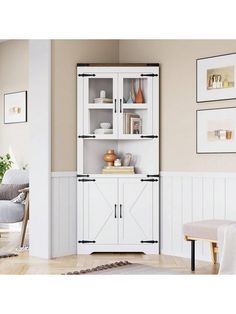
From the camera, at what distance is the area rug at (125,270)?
4188 millimetres

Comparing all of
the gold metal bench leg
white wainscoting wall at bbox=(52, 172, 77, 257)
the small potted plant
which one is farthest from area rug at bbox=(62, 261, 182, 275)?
the small potted plant

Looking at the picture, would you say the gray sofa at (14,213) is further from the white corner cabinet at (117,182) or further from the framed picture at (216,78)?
the framed picture at (216,78)

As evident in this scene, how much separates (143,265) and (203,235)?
2.28 ft

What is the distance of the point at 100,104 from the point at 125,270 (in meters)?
1.76

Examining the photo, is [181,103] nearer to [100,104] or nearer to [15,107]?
[100,104]

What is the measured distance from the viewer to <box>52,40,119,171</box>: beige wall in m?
4.99

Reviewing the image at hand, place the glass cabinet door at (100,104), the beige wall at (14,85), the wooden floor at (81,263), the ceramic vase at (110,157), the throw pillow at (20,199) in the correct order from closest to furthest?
the wooden floor at (81,263)
the glass cabinet door at (100,104)
the ceramic vase at (110,157)
the throw pillow at (20,199)
the beige wall at (14,85)

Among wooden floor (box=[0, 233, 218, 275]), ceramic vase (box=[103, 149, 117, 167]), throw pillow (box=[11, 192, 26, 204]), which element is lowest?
wooden floor (box=[0, 233, 218, 275])

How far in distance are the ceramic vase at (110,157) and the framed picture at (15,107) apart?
6.85 feet

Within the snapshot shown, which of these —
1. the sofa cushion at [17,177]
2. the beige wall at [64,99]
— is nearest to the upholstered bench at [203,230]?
the beige wall at [64,99]

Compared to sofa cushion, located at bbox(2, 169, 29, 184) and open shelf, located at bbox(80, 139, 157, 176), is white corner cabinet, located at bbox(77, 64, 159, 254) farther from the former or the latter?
sofa cushion, located at bbox(2, 169, 29, 184)

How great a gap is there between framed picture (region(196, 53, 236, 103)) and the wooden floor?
61.9 inches

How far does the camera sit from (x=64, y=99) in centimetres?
508
